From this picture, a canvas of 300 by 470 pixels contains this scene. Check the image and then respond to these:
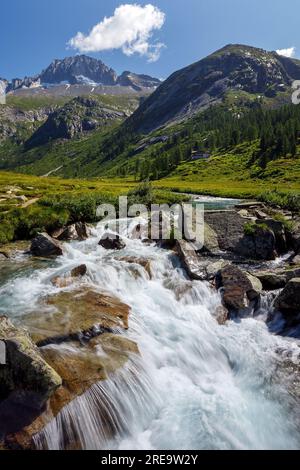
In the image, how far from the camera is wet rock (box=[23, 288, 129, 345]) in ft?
53.2

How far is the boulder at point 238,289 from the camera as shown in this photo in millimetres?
22719

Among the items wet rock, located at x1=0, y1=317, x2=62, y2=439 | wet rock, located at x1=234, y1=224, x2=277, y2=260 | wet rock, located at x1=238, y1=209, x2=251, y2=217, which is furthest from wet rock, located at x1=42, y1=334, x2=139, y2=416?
wet rock, located at x1=238, y1=209, x2=251, y2=217

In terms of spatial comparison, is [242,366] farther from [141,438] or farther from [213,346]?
[141,438]

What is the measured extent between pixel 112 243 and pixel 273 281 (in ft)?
49.2

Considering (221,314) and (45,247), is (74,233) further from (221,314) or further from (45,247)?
(221,314)

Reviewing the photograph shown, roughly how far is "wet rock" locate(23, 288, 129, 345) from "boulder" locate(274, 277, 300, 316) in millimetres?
9600

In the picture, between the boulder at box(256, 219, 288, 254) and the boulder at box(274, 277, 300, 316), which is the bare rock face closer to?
the boulder at box(256, 219, 288, 254)

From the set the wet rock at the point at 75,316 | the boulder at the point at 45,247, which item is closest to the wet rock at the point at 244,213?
the boulder at the point at 45,247

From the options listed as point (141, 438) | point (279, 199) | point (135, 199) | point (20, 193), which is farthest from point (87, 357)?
point (20, 193)

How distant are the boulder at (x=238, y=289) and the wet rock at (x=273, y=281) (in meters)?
0.75

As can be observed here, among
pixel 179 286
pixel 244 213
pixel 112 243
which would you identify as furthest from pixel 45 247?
pixel 244 213
